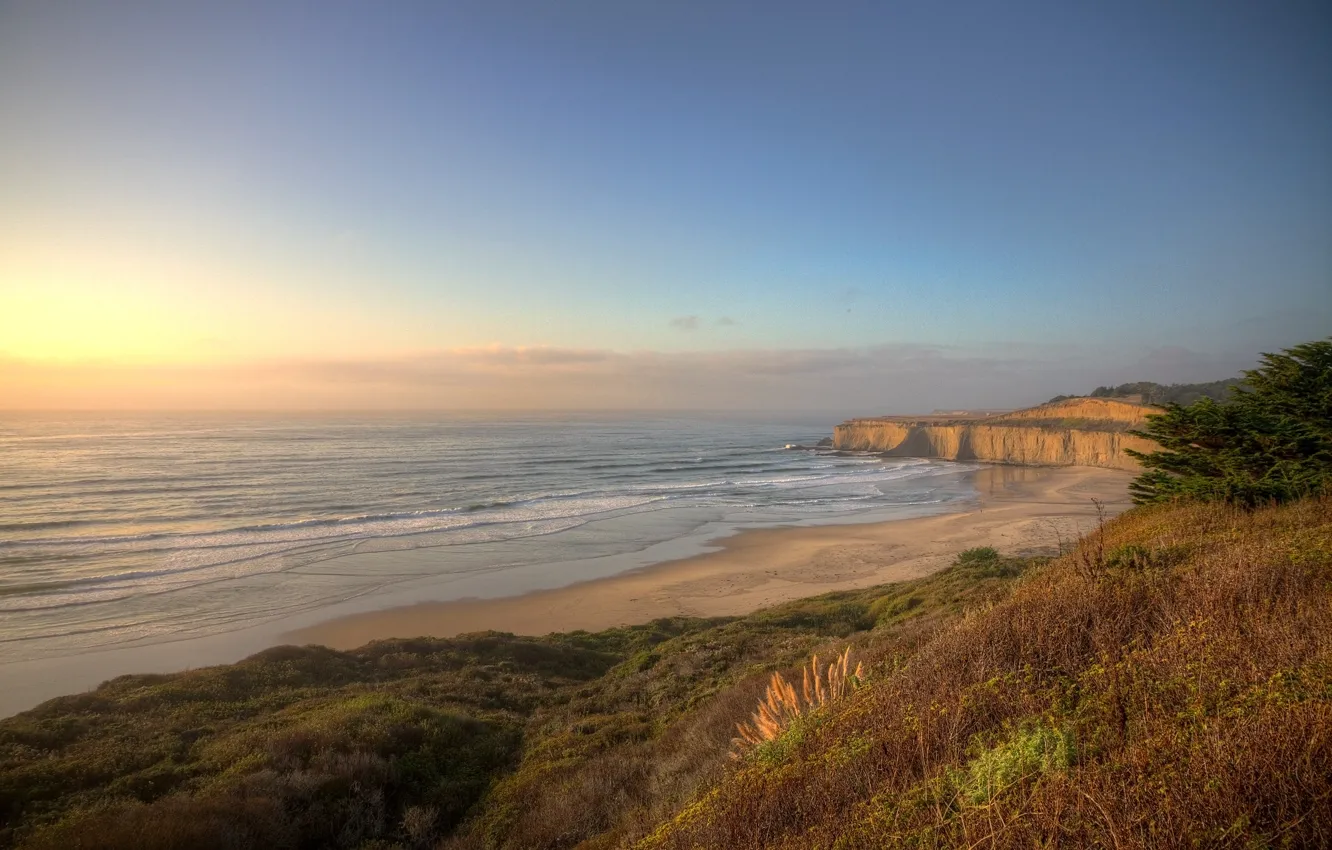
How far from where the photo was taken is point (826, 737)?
4.86m

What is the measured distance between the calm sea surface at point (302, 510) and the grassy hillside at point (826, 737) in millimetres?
10254

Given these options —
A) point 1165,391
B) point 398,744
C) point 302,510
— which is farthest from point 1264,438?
point 1165,391

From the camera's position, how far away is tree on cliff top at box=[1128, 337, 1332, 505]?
9375mm

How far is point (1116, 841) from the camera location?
2.52 meters

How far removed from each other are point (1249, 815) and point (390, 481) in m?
49.4

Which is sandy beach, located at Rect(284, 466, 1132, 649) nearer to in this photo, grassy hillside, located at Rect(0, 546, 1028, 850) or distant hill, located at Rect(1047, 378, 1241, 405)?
grassy hillside, located at Rect(0, 546, 1028, 850)

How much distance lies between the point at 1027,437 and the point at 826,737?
71.2 metres

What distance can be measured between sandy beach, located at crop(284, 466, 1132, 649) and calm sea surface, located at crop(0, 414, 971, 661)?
11.6 feet

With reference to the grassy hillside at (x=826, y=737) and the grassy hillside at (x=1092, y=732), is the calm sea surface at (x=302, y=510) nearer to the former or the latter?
the grassy hillside at (x=826, y=737)

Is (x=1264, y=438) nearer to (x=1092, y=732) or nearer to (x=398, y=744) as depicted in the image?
(x=1092, y=732)

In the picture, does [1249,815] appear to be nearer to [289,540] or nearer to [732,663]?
[732,663]

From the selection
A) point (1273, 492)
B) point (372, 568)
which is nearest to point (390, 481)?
point (372, 568)

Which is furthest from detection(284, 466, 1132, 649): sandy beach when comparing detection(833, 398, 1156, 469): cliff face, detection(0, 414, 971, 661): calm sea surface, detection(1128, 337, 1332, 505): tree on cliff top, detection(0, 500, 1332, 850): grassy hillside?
detection(833, 398, 1156, 469): cliff face

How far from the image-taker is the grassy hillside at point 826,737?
2932 mm
